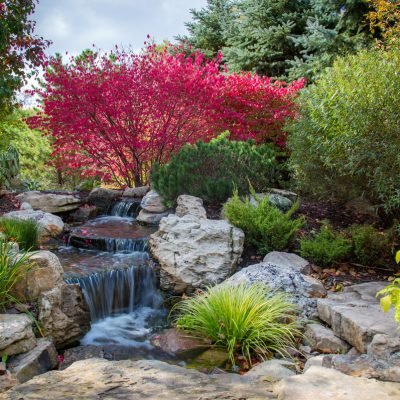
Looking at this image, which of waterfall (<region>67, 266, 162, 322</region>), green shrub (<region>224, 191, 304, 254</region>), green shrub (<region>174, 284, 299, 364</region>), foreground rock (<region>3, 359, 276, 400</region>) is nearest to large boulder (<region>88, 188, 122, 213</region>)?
waterfall (<region>67, 266, 162, 322</region>)

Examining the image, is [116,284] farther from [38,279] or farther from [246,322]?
[246,322]

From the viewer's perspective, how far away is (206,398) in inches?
68.9

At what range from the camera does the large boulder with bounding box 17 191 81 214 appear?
312 inches

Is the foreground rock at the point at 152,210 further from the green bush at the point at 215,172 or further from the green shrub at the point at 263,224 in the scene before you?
the green shrub at the point at 263,224

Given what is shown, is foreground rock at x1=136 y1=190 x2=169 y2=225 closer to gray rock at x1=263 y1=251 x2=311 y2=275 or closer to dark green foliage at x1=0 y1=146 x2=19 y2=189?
gray rock at x1=263 y1=251 x2=311 y2=275

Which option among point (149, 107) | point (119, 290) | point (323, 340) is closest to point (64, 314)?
point (119, 290)

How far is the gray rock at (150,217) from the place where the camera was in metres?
7.19

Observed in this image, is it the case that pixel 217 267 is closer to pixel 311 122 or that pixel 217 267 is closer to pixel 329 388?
pixel 311 122

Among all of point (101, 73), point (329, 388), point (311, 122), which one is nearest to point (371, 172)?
point (311, 122)

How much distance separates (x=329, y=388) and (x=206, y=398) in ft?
1.85

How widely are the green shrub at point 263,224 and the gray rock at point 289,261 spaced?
0.24 m

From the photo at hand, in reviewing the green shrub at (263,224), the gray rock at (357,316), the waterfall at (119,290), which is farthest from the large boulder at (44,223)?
the gray rock at (357,316)

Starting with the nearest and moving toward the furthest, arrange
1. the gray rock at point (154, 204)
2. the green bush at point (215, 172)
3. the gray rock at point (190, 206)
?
the gray rock at point (190, 206) < the green bush at point (215, 172) < the gray rock at point (154, 204)

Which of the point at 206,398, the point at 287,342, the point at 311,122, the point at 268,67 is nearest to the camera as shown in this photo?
the point at 206,398
